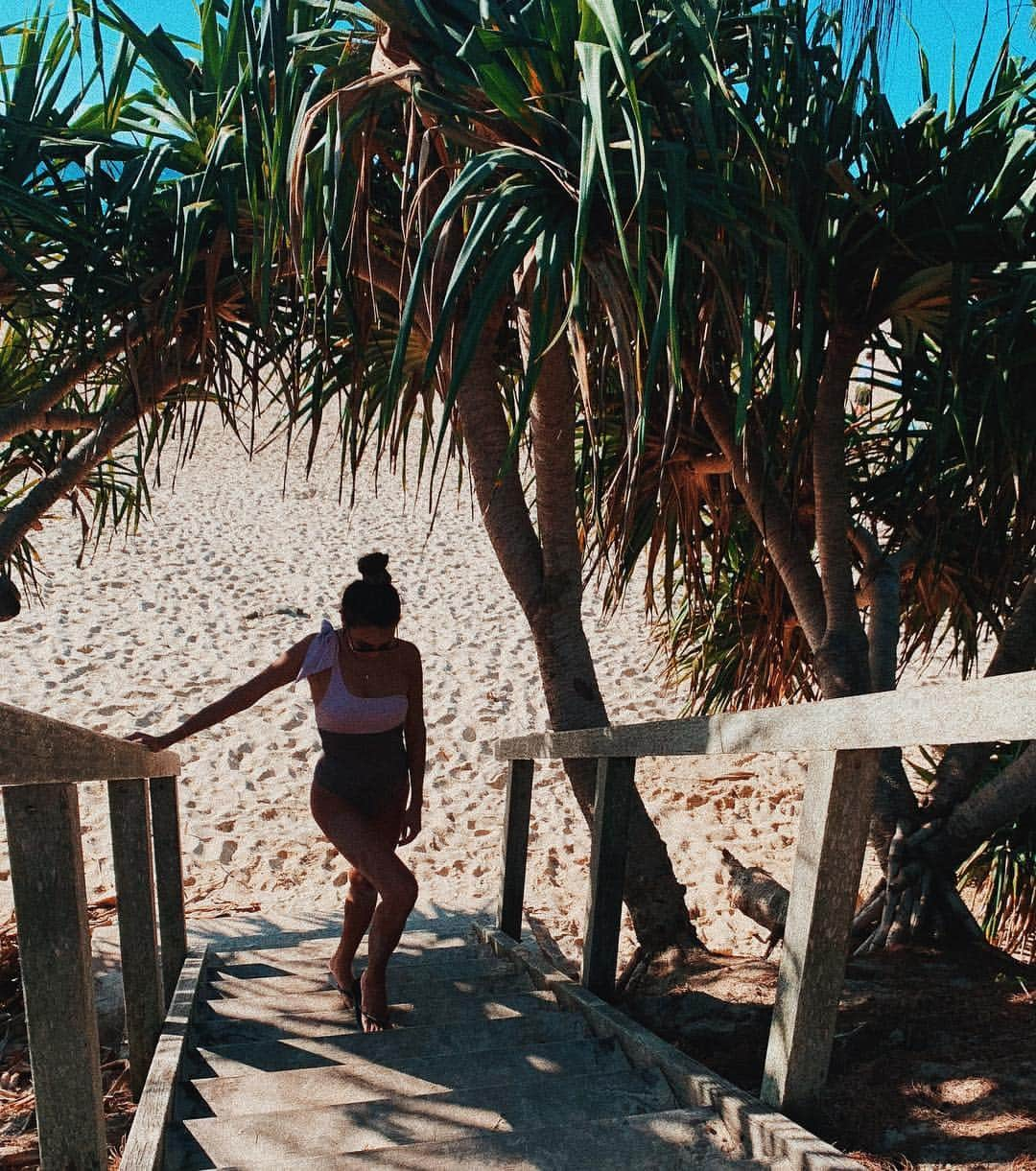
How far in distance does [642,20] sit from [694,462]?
1506 millimetres

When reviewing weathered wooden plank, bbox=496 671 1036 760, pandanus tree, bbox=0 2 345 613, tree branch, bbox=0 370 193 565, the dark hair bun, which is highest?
pandanus tree, bbox=0 2 345 613

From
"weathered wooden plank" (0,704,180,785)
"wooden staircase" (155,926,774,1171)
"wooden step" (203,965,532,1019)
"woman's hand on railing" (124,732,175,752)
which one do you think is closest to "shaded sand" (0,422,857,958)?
"woman's hand on railing" (124,732,175,752)

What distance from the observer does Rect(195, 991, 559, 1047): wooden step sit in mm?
2576

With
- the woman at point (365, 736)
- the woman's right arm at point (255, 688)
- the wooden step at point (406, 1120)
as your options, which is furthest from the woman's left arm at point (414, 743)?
the wooden step at point (406, 1120)

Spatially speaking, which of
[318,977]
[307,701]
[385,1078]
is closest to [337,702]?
[385,1078]

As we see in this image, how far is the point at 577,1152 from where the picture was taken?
68.6 inches

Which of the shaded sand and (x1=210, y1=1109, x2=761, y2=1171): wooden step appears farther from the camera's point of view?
the shaded sand

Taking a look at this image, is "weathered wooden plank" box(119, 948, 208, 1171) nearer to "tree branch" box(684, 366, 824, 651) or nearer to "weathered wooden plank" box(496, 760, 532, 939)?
"weathered wooden plank" box(496, 760, 532, 939)

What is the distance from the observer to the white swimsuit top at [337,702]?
268 cm

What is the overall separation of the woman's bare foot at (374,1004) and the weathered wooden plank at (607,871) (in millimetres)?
500

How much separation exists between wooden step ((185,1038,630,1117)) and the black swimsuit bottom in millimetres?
597

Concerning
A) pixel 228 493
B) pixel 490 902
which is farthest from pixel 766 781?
pixel 228 493

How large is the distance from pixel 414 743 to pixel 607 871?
0.61m

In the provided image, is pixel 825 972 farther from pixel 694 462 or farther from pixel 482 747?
pixel 482 747
